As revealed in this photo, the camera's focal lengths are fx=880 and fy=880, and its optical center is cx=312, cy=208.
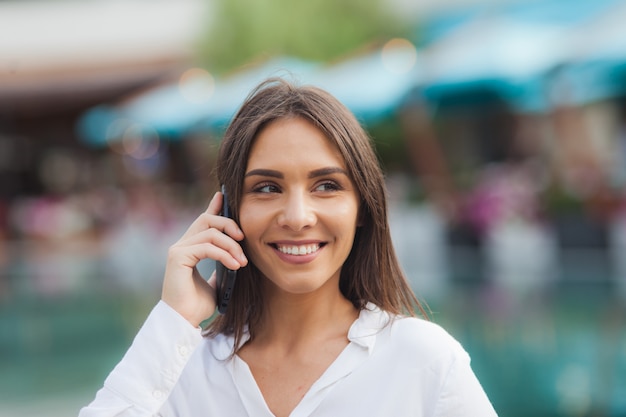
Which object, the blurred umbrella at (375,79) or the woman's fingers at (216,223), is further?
the blurred umbrella at (375,79)

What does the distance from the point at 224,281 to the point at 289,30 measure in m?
16.8

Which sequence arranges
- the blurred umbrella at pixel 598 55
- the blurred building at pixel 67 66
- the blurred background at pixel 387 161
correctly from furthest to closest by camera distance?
1. the blurred building at pixel 67 66
2. the blurred umbrella at pixel 598 55
3. the blurred background at pixel 387 161

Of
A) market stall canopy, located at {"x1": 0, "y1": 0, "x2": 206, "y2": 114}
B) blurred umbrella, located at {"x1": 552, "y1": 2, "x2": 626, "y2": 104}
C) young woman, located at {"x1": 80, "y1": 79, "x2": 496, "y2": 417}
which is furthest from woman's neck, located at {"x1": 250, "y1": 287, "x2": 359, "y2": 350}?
market stall canopy, located at {"x1": 0, "y1": 0, "x2": 206, "y2": 114}

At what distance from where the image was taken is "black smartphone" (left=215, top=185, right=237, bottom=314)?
1794 millimetres

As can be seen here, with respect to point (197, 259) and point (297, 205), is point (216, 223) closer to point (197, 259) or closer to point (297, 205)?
point (197, 259)

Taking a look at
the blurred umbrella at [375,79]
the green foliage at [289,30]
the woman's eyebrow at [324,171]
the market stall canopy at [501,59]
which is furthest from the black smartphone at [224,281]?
the green foliage at [289,30]

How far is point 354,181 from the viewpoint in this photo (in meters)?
1.72

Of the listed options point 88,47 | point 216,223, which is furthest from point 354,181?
point 88,47

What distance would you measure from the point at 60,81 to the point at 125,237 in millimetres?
9741

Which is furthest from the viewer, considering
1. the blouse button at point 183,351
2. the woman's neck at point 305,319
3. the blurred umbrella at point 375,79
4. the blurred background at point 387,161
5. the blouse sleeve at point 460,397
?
the blurred umbrella at point 375,79

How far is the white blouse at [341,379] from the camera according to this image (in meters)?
1.58

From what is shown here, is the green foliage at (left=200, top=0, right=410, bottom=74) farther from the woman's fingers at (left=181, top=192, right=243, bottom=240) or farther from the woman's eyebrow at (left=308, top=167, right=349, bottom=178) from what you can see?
the woman's eyebrow at (left=308, top=167, right=349, bottom=178)

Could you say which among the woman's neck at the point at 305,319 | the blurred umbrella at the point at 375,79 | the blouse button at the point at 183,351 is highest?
the blurred umbrella at the point at 375,79

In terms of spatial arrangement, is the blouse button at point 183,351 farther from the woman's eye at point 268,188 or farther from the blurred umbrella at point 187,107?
the blurred umbrella at point 187,107
